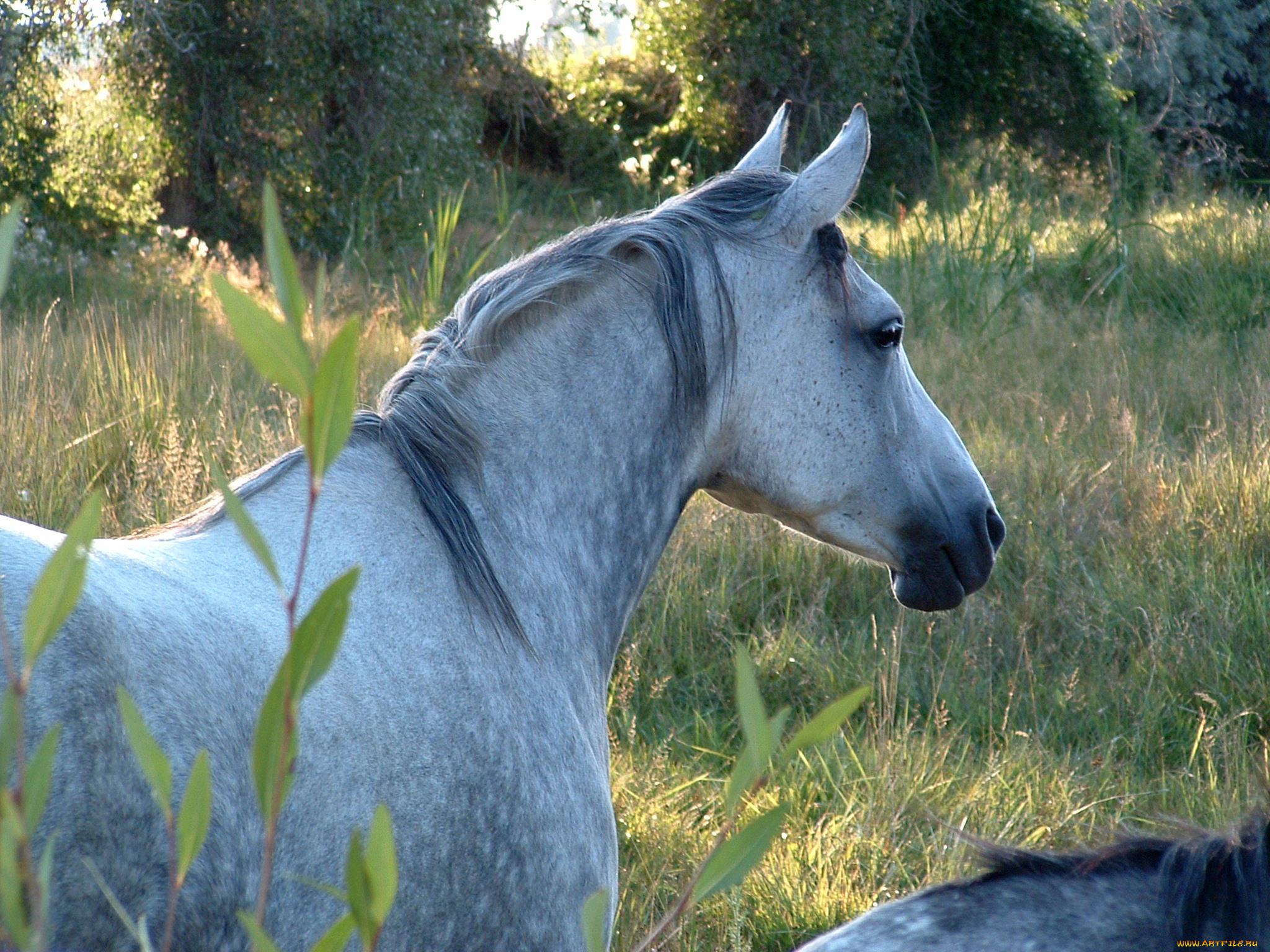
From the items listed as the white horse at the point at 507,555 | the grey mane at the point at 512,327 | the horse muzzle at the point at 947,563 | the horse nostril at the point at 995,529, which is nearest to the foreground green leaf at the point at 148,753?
the white horse at the point at 507,555

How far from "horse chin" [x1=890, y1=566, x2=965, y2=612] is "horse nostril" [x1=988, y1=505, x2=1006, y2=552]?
0.11 m

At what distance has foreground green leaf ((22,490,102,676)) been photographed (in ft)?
1.68

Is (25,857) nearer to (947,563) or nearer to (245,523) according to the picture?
(245,523)

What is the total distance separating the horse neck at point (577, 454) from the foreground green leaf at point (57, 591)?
123 centimetres

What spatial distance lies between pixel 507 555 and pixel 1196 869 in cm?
108

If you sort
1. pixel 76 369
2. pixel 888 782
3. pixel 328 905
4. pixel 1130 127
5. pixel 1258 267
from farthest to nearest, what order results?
pixel 1130 127, pixel 1258 267, pixel 76 369, pixel 888 782, pixel 328 905

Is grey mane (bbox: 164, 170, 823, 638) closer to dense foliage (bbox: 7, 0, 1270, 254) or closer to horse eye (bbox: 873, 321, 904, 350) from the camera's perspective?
horse eye (bbox: 873, 321, 904, 350)

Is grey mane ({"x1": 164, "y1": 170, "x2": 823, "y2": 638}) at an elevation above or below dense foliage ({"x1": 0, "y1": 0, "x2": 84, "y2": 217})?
below

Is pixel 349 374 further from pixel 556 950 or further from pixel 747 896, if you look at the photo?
pixel 747 896

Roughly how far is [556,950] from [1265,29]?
19336mm

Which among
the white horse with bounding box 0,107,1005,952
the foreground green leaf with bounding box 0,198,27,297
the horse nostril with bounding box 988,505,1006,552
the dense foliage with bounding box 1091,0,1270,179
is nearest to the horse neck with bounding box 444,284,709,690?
the white horse with bounding box 0,107,1005,952

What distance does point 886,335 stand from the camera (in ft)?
6.35

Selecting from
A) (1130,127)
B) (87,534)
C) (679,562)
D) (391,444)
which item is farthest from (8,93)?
(1130,127)

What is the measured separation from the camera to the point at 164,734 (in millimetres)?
1192
